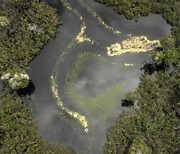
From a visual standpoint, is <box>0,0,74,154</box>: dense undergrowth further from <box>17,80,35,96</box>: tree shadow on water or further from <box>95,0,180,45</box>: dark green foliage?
<box>95,0,180,45</box>: dark green foliage

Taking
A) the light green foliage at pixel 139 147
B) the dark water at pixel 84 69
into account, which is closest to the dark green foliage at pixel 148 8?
the dark water at pixel 84 69

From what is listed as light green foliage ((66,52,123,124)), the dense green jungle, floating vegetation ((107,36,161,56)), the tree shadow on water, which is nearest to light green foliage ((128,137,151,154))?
the dense green jungle

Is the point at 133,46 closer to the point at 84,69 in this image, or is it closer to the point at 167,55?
the point at 167,55

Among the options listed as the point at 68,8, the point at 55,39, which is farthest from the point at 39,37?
the point at 68,8

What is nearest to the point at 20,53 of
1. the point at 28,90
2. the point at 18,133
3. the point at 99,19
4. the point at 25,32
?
the point at 25,32

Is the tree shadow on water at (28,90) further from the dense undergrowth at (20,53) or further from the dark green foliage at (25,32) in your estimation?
the dark green foliage at (25,32)
